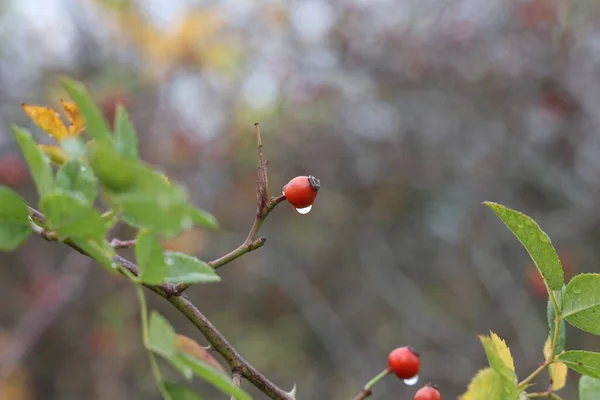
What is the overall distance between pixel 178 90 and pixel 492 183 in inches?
115

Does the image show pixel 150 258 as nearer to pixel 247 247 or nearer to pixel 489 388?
pixel 247 247

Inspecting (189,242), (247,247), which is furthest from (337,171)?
(247,247)

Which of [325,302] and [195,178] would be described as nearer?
[325,302]

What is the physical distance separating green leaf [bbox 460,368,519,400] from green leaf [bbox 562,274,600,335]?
13cm

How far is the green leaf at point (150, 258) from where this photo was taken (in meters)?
0.49

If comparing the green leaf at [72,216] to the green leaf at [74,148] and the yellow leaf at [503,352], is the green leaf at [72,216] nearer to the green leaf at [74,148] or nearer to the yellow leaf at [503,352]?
the green leaf at [74,148]

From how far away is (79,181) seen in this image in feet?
1.72

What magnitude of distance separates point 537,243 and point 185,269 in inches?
15.6

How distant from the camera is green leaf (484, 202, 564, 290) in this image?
2.22 feet

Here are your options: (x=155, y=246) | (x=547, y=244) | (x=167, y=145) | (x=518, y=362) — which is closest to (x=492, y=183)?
(x=518, y=362)

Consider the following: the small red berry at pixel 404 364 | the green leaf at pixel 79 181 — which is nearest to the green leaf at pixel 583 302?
the small red berry at pixel 404 364

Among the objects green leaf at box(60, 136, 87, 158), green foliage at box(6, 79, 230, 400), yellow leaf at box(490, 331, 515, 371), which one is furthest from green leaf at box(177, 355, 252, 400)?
yellow leaf at box(490, 331, 515, 371)

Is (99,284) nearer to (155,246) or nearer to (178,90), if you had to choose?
(178,90)

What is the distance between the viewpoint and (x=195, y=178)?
5215mm
